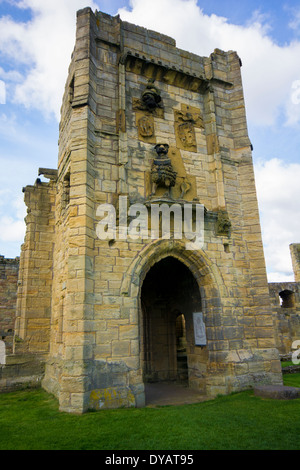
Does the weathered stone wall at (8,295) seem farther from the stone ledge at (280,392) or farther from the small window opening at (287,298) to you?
the small window opening at (287,298)

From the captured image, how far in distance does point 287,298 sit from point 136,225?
13.4m

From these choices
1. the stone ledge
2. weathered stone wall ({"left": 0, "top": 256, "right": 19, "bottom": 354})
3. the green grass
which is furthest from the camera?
weathered stone wall ({"left": 0, "top": 256, "right": 19, "bottom": 354})

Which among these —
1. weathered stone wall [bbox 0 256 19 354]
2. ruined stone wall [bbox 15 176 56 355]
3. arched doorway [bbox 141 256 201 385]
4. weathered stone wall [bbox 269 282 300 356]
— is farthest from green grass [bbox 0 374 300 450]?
weathered stone wall [bbox 269 282 300 356]

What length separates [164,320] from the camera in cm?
1085

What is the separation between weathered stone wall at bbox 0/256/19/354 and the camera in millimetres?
13984

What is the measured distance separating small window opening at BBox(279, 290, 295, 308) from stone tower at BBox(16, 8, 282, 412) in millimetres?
9593

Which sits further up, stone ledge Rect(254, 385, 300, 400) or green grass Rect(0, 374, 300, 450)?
stone ledge Rect(254, 385, 300, 400)

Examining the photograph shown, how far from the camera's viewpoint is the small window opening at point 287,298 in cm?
1734

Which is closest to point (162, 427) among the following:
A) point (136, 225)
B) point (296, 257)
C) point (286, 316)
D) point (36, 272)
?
point (136, 225)

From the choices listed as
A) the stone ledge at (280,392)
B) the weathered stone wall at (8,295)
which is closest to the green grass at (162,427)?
the stone ledge at (280,392)

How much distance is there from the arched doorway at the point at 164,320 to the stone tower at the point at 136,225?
159mm

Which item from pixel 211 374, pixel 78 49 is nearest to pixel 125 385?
pixel 211 374

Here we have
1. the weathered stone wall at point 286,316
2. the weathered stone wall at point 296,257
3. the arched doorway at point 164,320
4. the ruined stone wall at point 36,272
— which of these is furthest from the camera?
the weathered stone wall at point 296,257

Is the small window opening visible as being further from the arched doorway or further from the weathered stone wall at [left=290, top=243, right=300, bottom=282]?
the arched doorway
